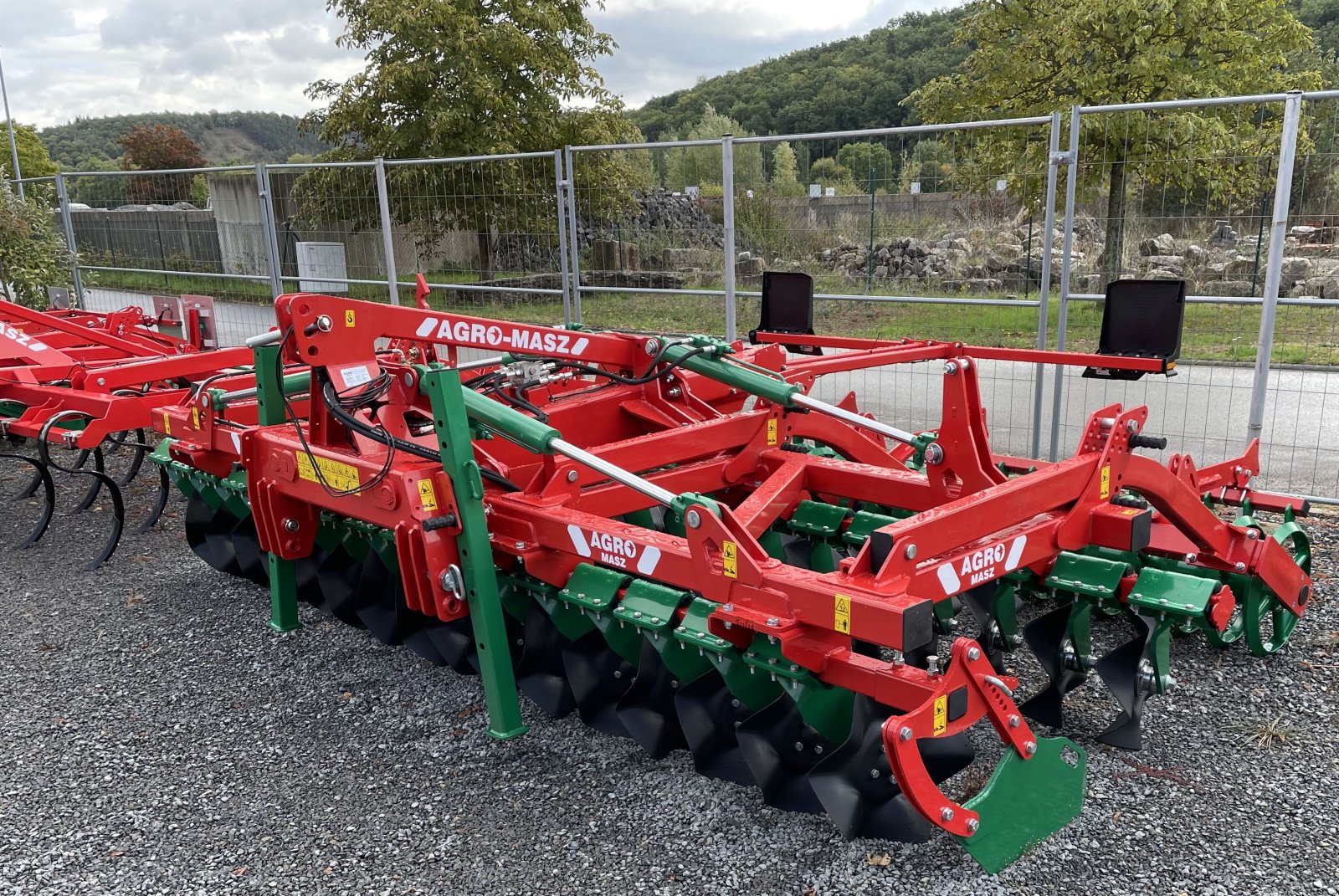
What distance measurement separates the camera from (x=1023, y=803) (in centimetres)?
270

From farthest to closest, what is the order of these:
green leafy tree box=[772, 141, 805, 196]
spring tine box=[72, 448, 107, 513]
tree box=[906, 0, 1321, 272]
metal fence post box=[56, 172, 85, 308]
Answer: tree box=[906, 0, 1321, 272], metal fence post box=[56, 172, 85, 308], green leafy tree box=[772, 141, 805, 196], spring tine box=[72, 448, 107, 513]

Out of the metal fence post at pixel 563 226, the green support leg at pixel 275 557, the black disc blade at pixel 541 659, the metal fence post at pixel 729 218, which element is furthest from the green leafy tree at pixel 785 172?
the black disc blade at pixel 541 659

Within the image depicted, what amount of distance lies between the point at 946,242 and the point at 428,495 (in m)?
4.32

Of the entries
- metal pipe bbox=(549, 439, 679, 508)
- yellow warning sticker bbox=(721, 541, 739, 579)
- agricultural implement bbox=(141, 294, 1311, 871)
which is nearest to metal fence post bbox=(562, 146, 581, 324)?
agricultural implement bbox=(141, 294, 1311, 871)

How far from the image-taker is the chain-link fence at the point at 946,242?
5.50 m

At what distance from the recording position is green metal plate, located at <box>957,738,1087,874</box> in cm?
262

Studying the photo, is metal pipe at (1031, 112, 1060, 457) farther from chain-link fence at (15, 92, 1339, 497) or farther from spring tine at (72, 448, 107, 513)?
spring tine at (72, 448, 107, 513)

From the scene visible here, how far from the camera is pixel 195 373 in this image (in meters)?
6.23

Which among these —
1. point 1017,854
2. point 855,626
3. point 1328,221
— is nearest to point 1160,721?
point 1017,854

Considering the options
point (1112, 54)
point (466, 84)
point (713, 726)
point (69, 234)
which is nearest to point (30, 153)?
point (466, 84)

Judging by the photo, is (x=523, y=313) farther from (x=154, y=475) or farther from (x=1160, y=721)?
(x=1160, y=721)

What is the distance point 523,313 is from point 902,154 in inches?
141

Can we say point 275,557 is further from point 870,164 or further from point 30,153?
point 30,153

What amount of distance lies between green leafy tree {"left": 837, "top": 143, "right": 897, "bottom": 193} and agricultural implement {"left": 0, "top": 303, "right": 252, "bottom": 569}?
149 inches
